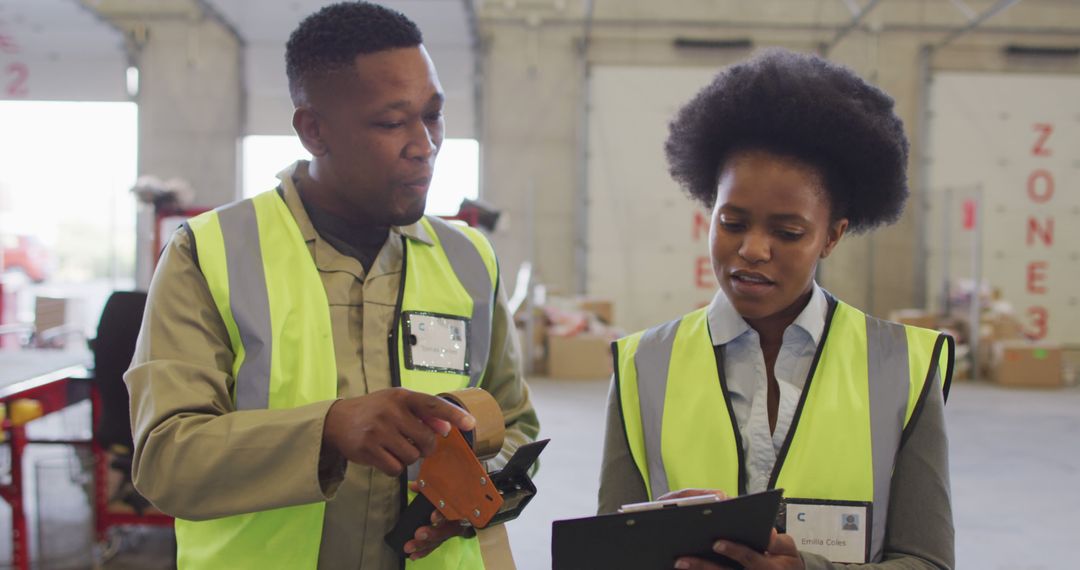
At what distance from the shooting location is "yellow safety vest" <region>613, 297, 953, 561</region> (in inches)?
48.7

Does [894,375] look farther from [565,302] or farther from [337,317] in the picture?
[565,302]

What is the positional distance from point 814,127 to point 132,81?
10.4 metres

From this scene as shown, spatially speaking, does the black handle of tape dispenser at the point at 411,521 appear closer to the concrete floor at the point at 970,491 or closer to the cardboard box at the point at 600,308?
the concrete floor at the point at 970,491

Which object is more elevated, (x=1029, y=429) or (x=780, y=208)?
(x=780, y=208)

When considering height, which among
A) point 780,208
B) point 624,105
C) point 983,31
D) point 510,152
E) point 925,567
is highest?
point 983,31

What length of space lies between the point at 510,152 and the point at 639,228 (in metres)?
1.87

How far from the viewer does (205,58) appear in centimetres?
991

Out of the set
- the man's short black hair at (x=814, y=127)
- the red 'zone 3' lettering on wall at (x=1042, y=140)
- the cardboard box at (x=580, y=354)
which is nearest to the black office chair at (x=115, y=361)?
the man's short black hair at (x=814, y=127)

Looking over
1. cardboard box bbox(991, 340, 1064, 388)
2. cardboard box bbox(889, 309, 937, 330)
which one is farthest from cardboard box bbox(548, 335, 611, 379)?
cardboard box bbox(991, 340, 1064, 388)

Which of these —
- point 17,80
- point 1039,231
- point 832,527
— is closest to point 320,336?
point 832,527

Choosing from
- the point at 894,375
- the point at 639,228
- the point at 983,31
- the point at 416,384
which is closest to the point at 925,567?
the point at 894,375

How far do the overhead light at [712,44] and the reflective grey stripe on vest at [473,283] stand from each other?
9.28m

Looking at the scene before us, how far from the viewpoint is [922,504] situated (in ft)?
3.95

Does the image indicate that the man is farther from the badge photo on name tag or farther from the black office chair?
the black office chair
